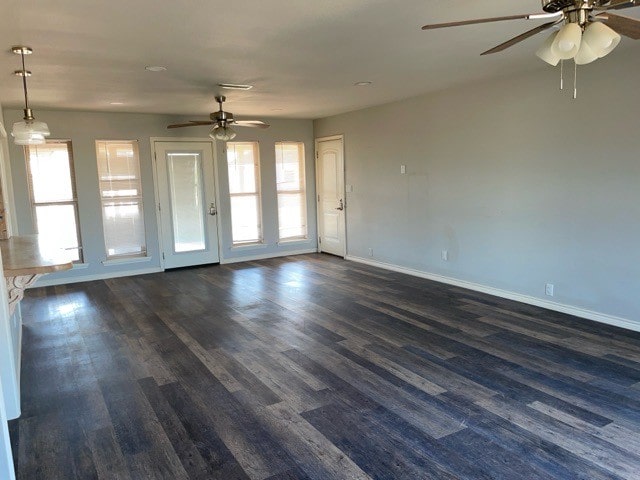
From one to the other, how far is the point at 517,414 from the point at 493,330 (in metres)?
1.50

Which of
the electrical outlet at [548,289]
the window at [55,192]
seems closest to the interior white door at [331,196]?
the electrical outlet at [548,289]

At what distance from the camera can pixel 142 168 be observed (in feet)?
22.8

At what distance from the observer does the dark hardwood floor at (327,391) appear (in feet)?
7.78

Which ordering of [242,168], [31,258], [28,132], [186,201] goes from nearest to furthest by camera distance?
[31,258]
[28,132]
[186,201]
[242,168]

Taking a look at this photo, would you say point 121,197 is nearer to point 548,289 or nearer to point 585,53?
point 548,289

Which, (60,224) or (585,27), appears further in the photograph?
(60,224)

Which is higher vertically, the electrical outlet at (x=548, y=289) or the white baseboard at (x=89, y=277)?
the electrical outlet at (x=548, y=289)

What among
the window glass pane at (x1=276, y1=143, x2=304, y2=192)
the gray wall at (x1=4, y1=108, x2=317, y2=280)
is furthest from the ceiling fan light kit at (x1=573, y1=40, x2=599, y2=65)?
the window glass pane at (x1=276, y1=143, x2=304, y2=192)

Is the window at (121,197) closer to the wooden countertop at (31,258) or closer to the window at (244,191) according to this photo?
the window at (244,191)

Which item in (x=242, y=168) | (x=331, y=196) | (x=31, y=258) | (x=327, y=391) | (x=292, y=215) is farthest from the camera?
(x=292, y=215)

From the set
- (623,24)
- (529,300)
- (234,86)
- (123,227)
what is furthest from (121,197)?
(623,24)

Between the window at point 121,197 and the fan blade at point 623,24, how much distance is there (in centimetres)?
635

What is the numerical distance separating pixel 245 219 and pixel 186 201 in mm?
1093

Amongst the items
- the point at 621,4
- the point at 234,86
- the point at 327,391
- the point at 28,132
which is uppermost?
the point at 234,86
